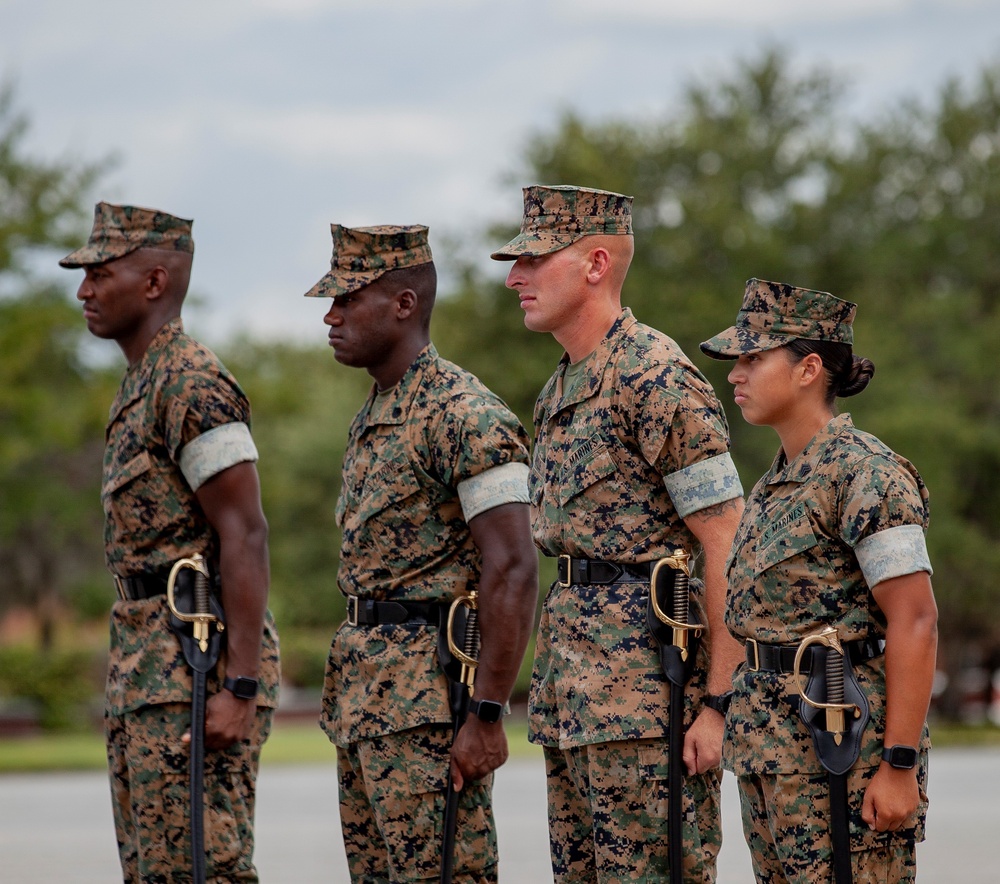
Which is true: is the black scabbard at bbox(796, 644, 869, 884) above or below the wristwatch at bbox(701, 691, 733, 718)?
below

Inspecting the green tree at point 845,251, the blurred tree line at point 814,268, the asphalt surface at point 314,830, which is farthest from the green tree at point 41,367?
the green tree at point 845,251

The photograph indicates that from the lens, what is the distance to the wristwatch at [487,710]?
4.96 metres

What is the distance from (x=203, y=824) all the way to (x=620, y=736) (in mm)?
1578

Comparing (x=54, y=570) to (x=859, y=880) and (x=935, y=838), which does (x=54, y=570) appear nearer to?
(x=935, y=838)

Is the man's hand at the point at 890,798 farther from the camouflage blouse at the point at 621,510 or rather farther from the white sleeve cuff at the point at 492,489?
the white sleeve cuff at the point at 492,489

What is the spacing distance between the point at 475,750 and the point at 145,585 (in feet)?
4.51

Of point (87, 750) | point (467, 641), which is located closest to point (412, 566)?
point (467, 641)

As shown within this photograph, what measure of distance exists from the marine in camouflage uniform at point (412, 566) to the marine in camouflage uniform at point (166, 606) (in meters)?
0.35

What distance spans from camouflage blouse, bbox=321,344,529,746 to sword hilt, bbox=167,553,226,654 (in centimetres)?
45

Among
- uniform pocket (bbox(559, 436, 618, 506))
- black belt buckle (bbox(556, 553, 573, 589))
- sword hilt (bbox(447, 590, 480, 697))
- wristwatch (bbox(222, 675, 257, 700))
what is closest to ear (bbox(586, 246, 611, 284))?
uniform pocket (bbox(559, 436, 618, 506))

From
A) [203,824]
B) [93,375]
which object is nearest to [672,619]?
[203,824]

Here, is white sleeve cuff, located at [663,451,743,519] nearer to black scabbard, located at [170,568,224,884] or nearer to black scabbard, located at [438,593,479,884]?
black scabbard, located at [438,593,479,884]

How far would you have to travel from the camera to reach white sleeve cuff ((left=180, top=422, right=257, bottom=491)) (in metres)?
5.46

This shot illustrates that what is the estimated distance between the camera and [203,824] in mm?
5336
